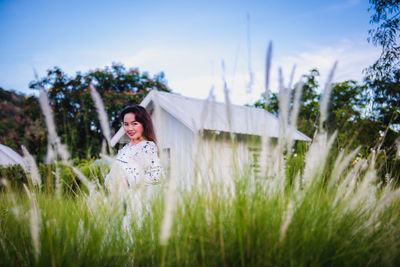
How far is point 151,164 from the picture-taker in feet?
11.3

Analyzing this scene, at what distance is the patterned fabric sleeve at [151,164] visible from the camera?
10.5 ft

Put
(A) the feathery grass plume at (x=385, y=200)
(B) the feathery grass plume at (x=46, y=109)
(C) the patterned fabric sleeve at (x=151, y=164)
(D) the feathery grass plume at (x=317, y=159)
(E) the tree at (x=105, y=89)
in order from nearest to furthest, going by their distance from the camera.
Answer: (A) the feathery grass plume at (x=385, y=200) < (D) the feathery grass plume at (x=317, y=159) < (B) the feathery grass plume at (x=46, y=109) < (C) the patterned fabric sleeve at (x=151, y=164) < (E) the tree at (x=105, y=89)

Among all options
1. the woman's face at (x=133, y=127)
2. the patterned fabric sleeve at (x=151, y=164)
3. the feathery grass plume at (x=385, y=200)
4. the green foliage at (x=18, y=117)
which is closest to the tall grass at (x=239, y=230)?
the feathery grass plume at (x=385, y=200)

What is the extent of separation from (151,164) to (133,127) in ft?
2.45

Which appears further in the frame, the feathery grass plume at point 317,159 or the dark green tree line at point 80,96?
the dark green tree line at point 80,96

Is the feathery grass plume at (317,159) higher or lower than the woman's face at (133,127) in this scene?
lower

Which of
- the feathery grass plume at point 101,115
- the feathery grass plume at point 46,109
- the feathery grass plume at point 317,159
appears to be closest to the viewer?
the feathery grass plume at point 317,159

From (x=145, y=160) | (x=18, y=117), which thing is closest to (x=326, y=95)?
(x=145, y=160)

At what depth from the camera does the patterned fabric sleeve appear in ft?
10.5

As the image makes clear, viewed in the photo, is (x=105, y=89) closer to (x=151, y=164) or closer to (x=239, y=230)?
(x=151, y=164)

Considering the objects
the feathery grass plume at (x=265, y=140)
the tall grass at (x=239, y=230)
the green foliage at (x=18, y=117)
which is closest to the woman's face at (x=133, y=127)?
the tall grass at (x=239, y=230)

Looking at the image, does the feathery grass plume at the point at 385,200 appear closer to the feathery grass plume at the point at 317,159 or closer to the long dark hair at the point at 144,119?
the feathery grass plume at the point at 317,159

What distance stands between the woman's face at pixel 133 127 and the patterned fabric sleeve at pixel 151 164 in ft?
0.93

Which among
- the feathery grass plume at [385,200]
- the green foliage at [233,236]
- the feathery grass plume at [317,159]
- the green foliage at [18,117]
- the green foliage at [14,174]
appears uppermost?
the green foliage at [18,117]
